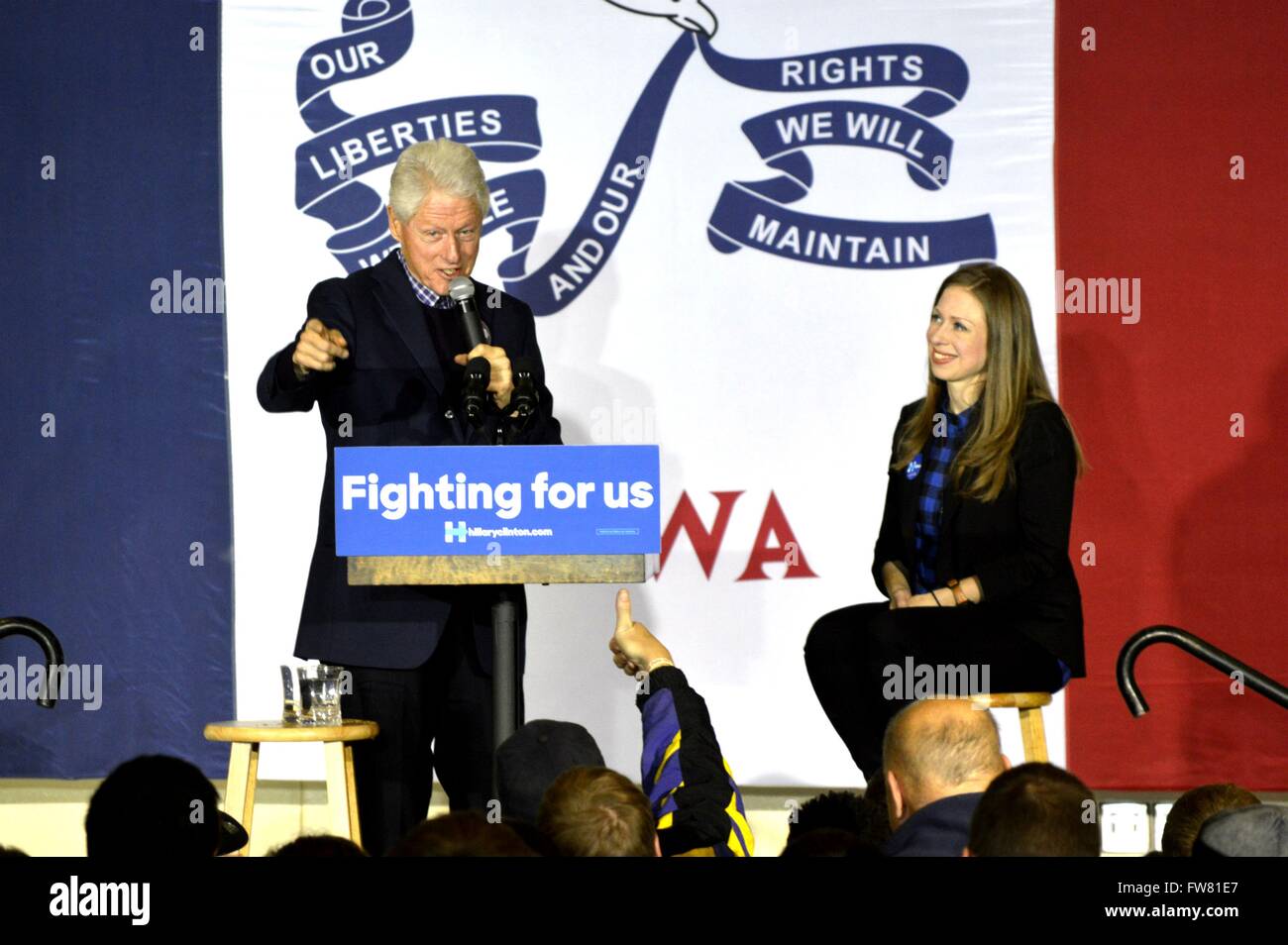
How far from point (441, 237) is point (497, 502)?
852 millimetres

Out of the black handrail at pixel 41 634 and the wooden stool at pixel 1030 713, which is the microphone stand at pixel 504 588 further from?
the black handrail at pixel 41 634

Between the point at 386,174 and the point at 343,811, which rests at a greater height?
the point at 386,174

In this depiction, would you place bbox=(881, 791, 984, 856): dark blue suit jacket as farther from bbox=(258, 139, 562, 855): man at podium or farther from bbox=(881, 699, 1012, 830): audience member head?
bbox=(258, 139, 562, 855): man at podium

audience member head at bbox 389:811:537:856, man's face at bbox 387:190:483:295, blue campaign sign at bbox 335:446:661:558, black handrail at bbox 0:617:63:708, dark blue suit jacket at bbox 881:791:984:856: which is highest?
man's face at bbox 387:190:483:295

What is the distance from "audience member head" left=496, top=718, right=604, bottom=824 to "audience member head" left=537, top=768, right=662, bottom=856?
567 mm

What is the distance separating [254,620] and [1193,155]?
136 inches

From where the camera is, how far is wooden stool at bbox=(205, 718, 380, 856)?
3.64 metres

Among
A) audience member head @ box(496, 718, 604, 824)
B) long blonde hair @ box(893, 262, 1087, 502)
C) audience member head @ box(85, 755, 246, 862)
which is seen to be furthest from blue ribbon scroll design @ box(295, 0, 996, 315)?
audience member head @ box(85, 755, 246, 862)

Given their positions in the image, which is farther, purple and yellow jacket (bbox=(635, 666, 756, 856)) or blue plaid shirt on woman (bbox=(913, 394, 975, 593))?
blue plaid shirt on woman (bbox=(913, 394, 975, 593))

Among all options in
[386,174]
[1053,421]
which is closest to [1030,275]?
[1053,421]

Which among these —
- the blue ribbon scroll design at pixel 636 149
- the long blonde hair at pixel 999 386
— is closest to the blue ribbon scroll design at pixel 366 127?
the blue ribbon scroll design at pixel 636 149

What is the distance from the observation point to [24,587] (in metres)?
5.57

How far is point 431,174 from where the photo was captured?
3.91 metres

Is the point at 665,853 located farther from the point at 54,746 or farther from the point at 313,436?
the point at 54,746
